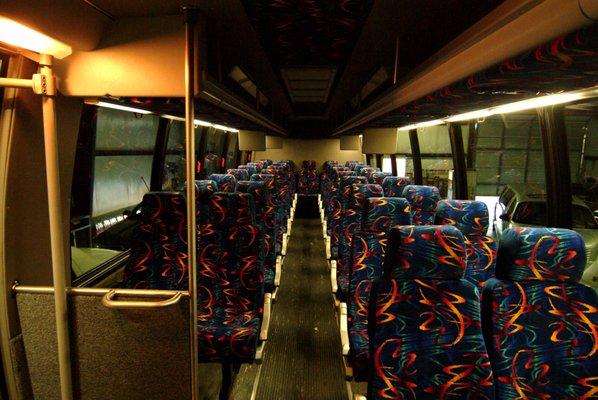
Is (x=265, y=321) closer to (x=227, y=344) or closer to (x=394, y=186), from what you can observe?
(x=227, y=344)

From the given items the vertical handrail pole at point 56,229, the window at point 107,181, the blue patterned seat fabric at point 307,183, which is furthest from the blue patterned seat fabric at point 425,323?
the blue patterned seat fabric at point 307,183

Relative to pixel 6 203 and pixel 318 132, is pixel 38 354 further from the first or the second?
pixel 318 132

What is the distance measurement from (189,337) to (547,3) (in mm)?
1955

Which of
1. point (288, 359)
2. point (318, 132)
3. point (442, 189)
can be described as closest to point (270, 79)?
point (288, 359)

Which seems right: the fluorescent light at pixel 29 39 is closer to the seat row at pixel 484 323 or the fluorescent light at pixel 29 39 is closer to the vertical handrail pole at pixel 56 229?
the vertical handrail pole at pixel 56 229

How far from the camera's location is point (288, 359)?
11.8 feet

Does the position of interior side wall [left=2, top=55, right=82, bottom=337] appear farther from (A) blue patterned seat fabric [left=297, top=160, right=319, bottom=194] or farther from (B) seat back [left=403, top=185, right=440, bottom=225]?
(A) blue patterned seat fabric [left=297, top=160, right=319, bottom=194]

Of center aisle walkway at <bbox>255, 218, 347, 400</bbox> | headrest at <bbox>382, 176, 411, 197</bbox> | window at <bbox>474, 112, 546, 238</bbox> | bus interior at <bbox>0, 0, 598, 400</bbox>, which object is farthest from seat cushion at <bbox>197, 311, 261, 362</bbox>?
window at <bbox>474, 112, 546, 238</bbox>

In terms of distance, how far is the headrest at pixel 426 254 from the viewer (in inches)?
77.4

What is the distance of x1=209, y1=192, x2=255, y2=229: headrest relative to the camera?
123 inches

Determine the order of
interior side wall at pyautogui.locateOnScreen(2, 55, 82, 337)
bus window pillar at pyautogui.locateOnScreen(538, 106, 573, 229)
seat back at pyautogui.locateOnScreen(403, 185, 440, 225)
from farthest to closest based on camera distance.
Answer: seat back at pyautogui.locateOnScreen(403, 185, 440, 225) → bus window pillar at pyautogui.locateOnScreen(538, 106, 573, 229) → interior side wall at pyautogui.locateOnScreen(2, 55, 82, 337)

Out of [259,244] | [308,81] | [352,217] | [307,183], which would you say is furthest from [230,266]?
[307,183]

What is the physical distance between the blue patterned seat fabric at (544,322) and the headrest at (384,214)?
121cm

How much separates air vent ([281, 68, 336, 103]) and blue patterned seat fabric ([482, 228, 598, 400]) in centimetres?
340
